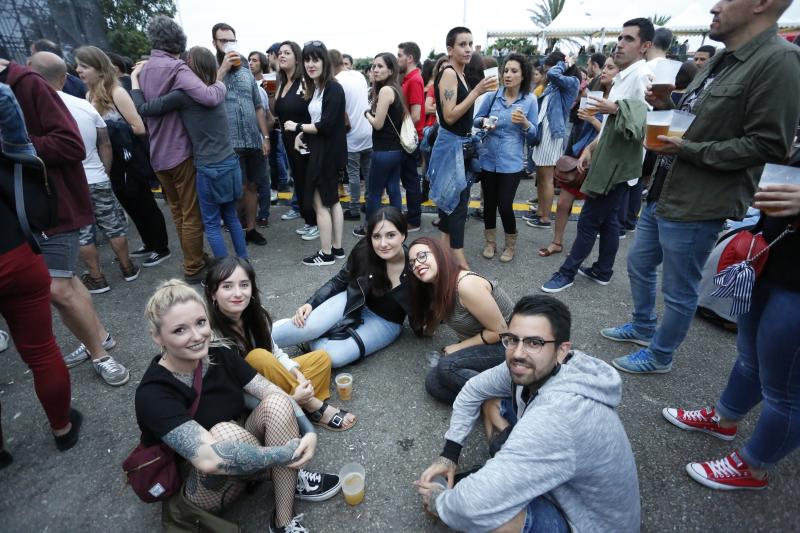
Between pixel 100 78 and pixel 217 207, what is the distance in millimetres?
1408

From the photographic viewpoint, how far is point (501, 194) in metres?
3.97

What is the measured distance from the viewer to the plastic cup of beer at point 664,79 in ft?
7.22

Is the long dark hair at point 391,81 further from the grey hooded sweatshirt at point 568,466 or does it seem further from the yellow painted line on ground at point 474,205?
the grey hooded sweatshirt at point 568,466

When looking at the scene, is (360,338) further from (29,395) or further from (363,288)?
(29,395)

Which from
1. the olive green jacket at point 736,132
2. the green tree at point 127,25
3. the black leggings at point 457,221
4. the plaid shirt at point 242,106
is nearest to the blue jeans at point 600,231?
the black leggings at point 457,221

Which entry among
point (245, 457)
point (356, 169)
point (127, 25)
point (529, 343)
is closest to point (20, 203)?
point (245, 457)

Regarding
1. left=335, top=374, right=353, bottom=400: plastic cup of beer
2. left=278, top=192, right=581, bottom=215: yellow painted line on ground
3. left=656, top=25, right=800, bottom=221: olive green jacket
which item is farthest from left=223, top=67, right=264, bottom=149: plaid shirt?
left=656, top=25, right=800, bottom=221: olive green jacket

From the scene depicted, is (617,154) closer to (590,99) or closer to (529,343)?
(590,99)

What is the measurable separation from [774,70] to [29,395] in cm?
432

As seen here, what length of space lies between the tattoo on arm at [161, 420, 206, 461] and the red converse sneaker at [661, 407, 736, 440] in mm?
2373

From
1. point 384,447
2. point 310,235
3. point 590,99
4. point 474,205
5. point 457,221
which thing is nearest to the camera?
point 384,447

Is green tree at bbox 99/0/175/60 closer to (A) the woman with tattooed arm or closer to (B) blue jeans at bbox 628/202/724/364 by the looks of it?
(A) the woman with tattooed arm

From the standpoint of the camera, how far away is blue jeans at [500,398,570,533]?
1371 mm

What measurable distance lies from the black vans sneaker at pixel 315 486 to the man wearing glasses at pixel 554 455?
57 centimetres
